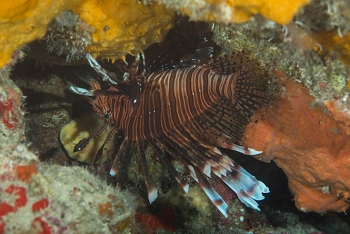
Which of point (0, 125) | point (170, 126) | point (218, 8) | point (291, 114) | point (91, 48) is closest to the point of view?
point (218, 8)

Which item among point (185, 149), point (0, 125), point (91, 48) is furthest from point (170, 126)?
point (0, 125)

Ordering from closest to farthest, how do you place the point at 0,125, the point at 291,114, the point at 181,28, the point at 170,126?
the point at 0,125, the point at 291,114, the point at 181,28, the point at 170,126

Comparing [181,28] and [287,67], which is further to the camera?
[181,28]

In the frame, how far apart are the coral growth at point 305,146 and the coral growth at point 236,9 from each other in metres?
1.31

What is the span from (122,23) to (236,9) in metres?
1.08

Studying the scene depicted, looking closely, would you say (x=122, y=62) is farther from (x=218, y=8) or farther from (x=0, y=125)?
(x=218, y=8)

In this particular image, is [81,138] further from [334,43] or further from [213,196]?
[334,43]

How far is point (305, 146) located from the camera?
116 inches

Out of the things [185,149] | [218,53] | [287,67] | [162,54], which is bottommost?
[185,149]

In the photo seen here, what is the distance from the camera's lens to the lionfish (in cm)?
302

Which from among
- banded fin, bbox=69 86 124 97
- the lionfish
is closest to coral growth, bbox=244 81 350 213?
the lionfish

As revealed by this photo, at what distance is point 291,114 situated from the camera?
114 inches

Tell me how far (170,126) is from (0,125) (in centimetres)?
173

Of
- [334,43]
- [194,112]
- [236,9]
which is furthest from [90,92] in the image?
[334,43]
